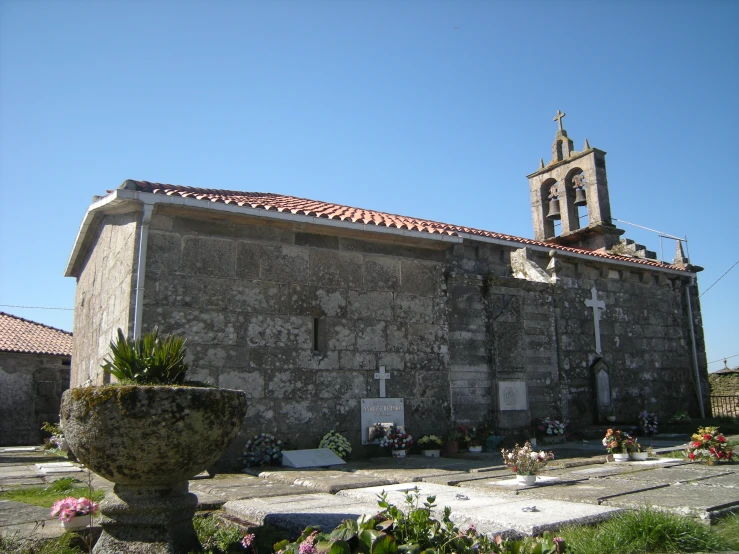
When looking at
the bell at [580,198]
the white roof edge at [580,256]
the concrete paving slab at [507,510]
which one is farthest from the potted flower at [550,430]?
the bell at [580,198]

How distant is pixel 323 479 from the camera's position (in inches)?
260

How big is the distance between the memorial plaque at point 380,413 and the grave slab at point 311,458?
2.90 feet

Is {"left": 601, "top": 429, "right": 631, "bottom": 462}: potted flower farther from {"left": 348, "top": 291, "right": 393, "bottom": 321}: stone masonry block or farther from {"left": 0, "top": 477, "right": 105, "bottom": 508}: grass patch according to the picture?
{"left": 0, "top": 477, "right": 105, "bottom": 508}: grass patch

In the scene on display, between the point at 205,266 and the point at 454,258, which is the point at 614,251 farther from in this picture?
the point at 205,266

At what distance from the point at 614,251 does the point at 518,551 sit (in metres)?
14.9

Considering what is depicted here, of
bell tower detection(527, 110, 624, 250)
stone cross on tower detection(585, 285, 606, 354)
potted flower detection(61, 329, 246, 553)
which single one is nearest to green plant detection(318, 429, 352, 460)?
potted flower detection(61, 329, 246, 553)

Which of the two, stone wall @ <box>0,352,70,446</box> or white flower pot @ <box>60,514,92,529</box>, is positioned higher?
stone wall @ <box>0,352,70,446</box>

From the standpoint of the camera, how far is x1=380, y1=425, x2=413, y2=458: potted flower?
9156mm

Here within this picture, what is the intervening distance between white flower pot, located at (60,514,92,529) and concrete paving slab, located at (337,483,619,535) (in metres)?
2.29

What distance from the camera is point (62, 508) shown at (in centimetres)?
412

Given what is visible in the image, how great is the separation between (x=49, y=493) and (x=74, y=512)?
2.40 m

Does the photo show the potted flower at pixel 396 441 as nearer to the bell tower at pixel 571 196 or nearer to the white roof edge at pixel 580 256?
the white roof edge at pixel 580 256

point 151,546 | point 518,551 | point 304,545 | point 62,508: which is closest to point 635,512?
point 518,551

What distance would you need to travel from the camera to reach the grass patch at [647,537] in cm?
365
